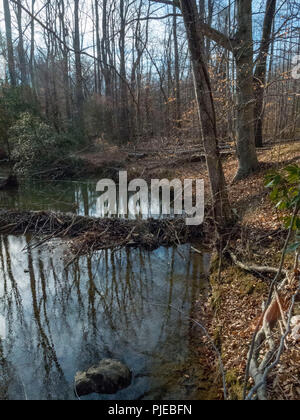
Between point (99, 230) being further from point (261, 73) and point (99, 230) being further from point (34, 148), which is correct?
point (34, 148)

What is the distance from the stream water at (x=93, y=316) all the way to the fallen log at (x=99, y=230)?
34 centimetres

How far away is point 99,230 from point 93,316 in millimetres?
3465

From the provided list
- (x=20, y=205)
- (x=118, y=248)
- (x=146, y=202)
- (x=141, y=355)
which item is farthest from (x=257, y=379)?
(x=20, y=205)

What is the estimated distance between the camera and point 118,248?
7.29 m

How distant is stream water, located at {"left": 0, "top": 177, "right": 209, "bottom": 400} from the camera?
3453 millimetres

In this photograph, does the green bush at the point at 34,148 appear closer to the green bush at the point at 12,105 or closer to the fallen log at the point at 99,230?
the green bush at the point at 12,105

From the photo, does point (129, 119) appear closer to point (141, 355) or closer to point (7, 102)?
point (7, 102)

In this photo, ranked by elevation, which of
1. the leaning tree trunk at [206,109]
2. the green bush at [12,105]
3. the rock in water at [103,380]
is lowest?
the rock in water at [103,380]

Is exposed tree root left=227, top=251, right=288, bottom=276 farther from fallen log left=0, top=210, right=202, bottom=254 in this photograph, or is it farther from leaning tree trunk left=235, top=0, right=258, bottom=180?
leaning tree trunk left=235, top=0, right=258, bottom=180

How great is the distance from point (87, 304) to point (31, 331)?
1.00 m

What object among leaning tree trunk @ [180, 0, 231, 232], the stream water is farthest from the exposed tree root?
leaning tree trunk @ [180, 0, 231, 232]

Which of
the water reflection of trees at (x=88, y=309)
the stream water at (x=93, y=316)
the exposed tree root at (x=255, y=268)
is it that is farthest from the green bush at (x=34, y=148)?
the exposed tree root at (x=255, y=268)

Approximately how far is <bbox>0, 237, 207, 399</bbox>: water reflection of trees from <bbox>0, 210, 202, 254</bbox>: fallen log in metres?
0.38

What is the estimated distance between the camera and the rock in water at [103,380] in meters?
3.23
